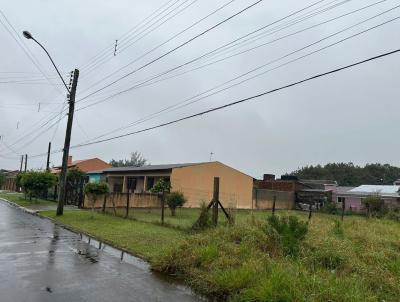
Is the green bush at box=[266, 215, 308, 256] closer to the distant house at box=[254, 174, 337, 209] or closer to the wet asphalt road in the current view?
the wet asphalt road

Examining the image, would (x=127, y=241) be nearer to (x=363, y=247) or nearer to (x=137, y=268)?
(x=137, y=268)

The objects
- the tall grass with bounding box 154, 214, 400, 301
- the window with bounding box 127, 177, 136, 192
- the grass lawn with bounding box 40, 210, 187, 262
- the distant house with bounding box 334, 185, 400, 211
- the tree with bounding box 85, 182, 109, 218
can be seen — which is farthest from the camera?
the distant house with bounding box 334, 185, 400, 211

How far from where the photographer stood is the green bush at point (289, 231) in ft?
30.0

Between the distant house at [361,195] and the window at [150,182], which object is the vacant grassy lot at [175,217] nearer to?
the window at [150,182]

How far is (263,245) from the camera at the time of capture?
31.3 ft

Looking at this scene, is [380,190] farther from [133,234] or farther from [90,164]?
[133,234]

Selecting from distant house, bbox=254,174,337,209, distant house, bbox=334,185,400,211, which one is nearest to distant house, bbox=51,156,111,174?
distant house, bbox=254,174,337,209

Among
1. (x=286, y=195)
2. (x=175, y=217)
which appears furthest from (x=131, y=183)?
(x=175, y=217)

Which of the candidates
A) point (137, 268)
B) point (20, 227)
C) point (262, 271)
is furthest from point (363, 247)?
point (20, 227)

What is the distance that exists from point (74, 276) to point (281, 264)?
13.1 ft

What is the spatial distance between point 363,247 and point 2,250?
9.06m

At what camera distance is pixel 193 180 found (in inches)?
1558

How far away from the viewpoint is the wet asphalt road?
728cm

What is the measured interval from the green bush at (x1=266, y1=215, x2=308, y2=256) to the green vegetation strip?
2cm
